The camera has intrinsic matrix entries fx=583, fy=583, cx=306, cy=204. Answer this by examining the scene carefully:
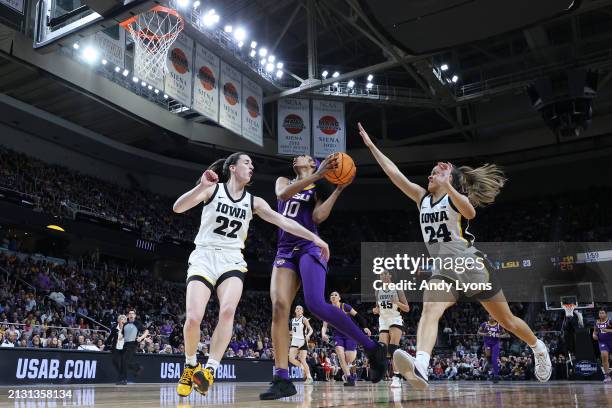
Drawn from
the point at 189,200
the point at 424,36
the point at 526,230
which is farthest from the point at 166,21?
the point at 526,230

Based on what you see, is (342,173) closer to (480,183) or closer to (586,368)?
(480,183)

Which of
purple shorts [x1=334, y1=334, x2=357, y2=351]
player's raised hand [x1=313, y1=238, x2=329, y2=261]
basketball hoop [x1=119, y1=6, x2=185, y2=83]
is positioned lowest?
purple shorts [x1=334, y1=334, x2=357, y2=351]

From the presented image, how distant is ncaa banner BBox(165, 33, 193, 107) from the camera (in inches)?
709

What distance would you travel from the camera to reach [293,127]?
2436 centimetres

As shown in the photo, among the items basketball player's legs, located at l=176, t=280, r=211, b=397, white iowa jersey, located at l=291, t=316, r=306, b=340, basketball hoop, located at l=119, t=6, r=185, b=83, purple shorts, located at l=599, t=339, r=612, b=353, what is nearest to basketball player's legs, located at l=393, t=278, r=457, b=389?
basketball player's legs, located at l=176, t=280, r=211, b=397

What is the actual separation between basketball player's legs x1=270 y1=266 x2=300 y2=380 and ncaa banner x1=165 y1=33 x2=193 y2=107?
1355cm

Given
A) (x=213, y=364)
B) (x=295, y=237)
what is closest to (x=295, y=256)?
(x=295, y=237)

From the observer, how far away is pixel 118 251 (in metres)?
29.8

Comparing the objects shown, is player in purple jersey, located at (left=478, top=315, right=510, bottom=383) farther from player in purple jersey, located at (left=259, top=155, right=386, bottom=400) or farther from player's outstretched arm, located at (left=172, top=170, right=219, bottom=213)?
player's outstretched arm, located at (left=172, top=170, right=219, bottom=213)

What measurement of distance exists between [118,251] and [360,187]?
17.5 meters

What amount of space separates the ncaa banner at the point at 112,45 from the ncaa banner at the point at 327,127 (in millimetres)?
8646

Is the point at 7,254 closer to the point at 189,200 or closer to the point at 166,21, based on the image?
the point at 166,21

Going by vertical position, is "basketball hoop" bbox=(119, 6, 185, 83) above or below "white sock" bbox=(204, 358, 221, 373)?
above

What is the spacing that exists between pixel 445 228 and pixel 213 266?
84.2 inches
